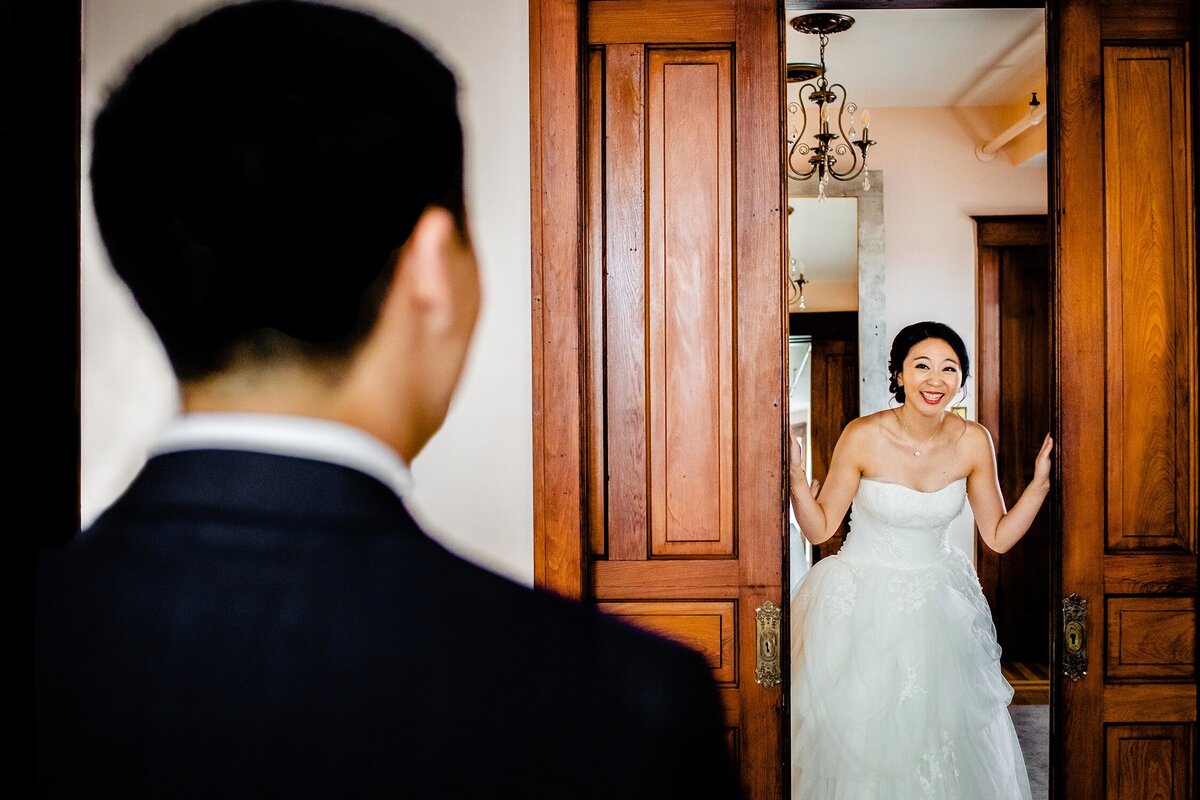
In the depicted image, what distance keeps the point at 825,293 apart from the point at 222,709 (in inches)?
141

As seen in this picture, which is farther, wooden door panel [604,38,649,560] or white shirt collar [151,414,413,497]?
wooden door panel [604,38,649,560]

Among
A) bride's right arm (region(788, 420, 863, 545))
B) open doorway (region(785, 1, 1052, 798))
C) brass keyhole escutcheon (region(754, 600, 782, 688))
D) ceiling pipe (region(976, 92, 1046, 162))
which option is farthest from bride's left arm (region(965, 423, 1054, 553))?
ceiling pipe (region(976, 92, 1046, 162))

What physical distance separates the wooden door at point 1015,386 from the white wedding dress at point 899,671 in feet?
5.64

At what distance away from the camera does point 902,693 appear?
2.74 m

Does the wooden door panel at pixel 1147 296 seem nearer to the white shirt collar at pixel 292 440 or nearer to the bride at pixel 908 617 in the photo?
the bride at pixel 908 617

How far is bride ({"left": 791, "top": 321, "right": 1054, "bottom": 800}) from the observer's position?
2.68 meters

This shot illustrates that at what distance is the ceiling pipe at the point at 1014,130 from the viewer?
12.2 feet

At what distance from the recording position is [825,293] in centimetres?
452

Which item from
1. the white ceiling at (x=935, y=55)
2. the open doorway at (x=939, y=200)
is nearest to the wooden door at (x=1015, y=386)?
the open doorway at (x=939, y=200)

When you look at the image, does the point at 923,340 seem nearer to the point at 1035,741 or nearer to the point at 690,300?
the point at 690,300

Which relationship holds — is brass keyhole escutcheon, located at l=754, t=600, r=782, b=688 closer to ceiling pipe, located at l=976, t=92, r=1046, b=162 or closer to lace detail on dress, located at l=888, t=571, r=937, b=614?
lace detail on dress, located at l=888, t=571, r=937, b=614

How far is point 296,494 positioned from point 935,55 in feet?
10.6

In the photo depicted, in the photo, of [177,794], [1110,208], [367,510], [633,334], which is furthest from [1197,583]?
[177,794]

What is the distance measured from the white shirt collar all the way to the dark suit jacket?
0.03m
